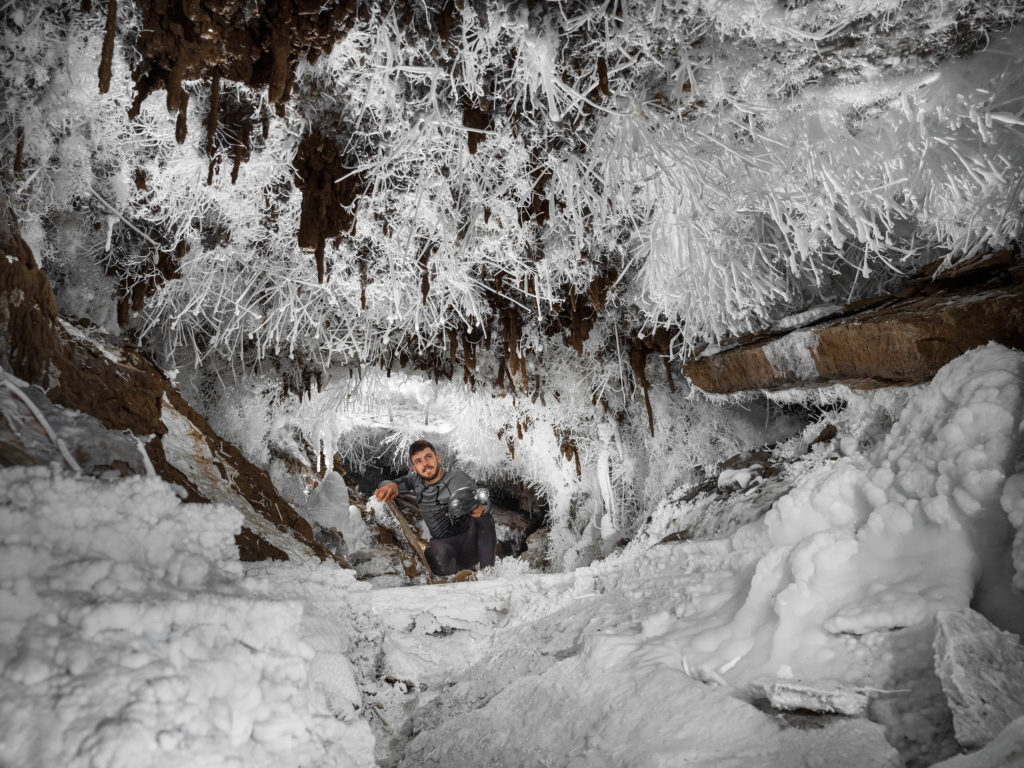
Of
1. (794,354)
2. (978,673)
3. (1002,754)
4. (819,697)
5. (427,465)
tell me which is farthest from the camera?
(427,465)

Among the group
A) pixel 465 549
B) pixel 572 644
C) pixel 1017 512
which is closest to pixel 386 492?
pixel 465 549

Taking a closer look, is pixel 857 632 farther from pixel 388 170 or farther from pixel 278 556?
pixel 388 170

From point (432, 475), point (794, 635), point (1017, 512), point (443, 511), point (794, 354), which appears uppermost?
point (794, 354)

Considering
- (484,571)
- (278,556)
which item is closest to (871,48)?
(278,556)

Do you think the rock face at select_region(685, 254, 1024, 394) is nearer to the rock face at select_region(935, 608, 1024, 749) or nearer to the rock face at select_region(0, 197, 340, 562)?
the rock face at select_region(935, 608, 1024, 749)

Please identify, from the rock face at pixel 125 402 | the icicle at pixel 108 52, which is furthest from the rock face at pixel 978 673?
the icicle at pixel 108 52

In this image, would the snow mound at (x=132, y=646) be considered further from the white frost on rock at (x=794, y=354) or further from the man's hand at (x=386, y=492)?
the man's hand at (x=386, y=492)

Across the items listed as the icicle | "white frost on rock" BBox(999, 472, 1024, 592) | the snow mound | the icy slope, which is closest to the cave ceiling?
the icicle

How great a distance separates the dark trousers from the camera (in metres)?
5.89

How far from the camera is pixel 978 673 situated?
125 centimetres

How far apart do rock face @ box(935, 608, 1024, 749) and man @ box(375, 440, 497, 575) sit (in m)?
4.85

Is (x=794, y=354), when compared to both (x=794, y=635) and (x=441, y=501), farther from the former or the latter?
(x=441, y=501)

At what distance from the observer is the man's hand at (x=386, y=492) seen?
19.5ft

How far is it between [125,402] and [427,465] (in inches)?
132
